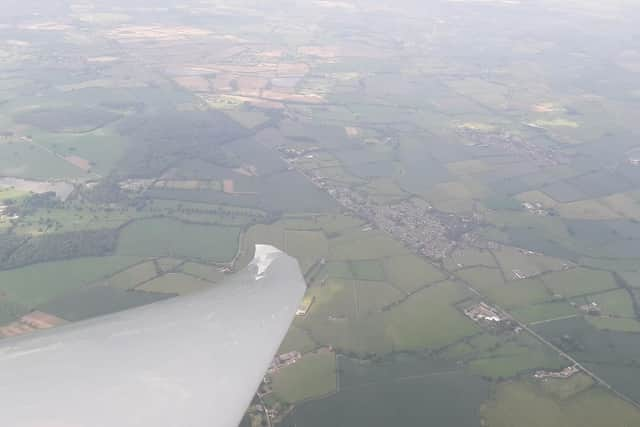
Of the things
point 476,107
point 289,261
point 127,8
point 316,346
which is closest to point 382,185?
point 316,346

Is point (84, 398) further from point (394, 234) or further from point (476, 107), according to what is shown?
point (476, 107)

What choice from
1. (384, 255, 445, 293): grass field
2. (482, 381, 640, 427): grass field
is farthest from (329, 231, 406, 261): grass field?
(482, 381, 640, 427): grass field

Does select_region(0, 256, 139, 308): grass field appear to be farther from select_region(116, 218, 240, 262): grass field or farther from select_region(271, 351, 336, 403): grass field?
select_region(271, 351, 336, 403): grass field

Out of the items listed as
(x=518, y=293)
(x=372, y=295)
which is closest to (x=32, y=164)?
(x=372, y=295)

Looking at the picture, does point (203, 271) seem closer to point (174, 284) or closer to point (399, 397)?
point (174, 284)

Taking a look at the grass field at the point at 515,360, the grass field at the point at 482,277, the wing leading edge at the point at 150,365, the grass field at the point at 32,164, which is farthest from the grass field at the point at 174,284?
the wing leading edge at the point at 150,365
